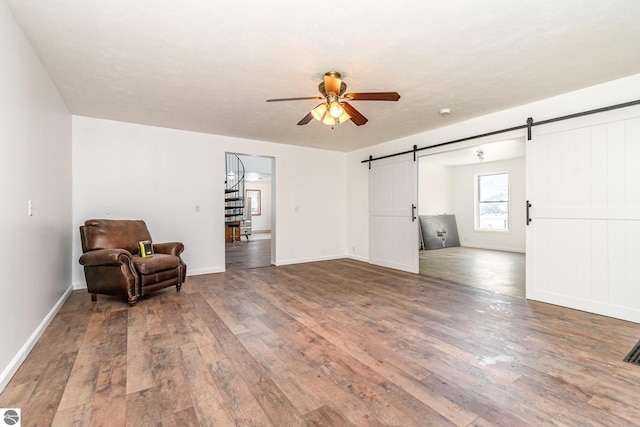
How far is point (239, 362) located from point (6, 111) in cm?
232

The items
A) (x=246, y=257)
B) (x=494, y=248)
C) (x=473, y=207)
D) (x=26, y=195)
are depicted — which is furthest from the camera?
(x=473, y=207)

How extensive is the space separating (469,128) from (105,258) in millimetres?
5070

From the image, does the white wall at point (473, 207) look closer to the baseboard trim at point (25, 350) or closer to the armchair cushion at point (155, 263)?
the armchair cushion at point (155, 263)

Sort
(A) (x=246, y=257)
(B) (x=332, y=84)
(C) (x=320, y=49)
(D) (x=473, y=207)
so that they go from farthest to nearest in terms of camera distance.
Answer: (D) (x=473, y=207) < (A) (x=246, y=257) < (B) (x=332, y=84) < (C) (x=320, y=49)

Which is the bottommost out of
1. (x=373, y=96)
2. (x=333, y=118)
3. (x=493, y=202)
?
(x=493, y=202)

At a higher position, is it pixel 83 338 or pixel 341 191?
pixel 341 191

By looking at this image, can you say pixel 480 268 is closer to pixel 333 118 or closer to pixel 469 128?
pixel 469 128

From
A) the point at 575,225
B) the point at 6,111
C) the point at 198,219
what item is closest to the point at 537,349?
the point at 575,225

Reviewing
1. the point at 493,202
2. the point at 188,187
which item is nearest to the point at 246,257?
the point at 188,187

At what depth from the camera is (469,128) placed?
4.23 m

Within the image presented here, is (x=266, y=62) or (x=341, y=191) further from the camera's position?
(x=341, y=191)

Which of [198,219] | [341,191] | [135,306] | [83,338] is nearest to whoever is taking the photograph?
[83,338]

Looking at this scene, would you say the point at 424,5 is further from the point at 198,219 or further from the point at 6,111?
the point at 198,219

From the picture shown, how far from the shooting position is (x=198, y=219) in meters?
4.93
